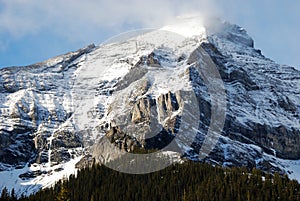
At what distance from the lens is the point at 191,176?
171875mm

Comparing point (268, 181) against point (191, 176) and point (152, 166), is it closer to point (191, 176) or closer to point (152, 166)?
point (191, 176)

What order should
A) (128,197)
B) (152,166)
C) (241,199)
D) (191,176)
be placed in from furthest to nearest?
1. (152,166)
2. (191,176)
3. (128,197)
4. (241,199)

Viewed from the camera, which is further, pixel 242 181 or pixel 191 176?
pixel 191 176

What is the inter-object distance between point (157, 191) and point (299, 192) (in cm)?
4019

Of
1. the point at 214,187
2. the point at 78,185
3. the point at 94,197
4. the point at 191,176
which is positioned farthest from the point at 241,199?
the point at 78,185

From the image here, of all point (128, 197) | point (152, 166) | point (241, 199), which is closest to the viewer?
point (241, 199)

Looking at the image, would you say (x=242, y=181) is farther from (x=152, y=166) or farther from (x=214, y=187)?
(x=152, y=166)

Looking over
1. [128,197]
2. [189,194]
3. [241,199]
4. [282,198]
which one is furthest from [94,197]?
[282,198]

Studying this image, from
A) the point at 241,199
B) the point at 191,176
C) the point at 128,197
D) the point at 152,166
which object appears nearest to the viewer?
the point at 241,199

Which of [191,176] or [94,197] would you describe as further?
[191,176]

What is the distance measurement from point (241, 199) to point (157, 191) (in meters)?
26.3

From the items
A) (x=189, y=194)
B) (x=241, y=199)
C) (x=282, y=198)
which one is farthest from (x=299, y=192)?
(x=189, y=194)

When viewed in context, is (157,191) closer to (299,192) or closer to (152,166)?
(152,166)

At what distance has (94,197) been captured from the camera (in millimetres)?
160375
